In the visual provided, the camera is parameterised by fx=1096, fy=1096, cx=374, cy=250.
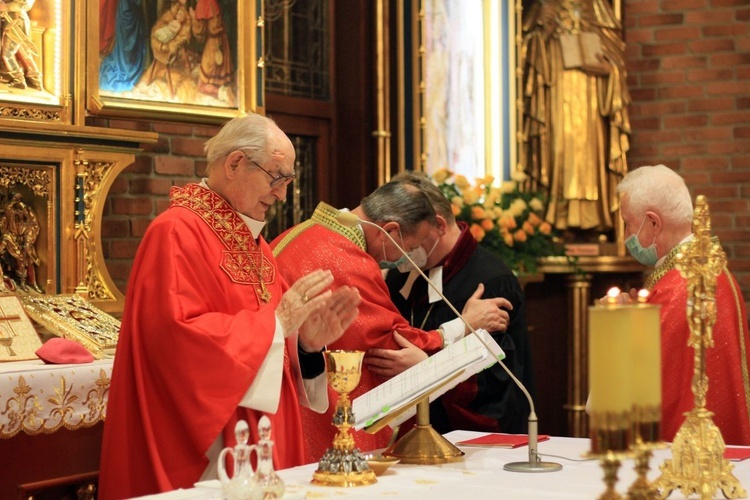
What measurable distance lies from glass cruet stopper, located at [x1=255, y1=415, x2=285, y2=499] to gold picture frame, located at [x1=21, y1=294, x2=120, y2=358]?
1.72m

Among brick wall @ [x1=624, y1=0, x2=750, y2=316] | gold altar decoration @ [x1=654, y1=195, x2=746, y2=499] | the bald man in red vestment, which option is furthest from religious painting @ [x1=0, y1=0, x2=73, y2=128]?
brick wall @ [x1=624, y1=0, x2=750, y2=316]

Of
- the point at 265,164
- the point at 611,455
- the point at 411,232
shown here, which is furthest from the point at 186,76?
the point at 611,455

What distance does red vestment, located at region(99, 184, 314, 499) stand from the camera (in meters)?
2.90

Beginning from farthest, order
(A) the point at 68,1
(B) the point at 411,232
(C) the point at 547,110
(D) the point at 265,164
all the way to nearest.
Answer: (C) the point at 547,110 → (A) the point at 68,1 → (B) the point at 411,232 → (D) the point at 265,164

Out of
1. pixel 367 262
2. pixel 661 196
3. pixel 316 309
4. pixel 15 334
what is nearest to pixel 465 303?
pixel 367 262

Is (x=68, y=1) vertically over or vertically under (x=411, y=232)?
over

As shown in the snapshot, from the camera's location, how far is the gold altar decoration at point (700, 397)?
2.18 meters

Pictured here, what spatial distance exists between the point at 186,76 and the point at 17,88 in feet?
2.85

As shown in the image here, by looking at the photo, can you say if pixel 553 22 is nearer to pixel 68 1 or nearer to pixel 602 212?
pixel 602 212

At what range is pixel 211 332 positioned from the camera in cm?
290

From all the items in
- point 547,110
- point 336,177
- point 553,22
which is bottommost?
point 336,177

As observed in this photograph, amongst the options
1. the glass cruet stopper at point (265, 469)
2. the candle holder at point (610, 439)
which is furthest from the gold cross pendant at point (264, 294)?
the candle holder at point (610, 439)

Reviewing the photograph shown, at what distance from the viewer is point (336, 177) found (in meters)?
6.63

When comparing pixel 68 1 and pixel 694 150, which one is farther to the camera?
pixel 694 150
